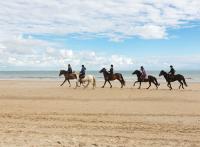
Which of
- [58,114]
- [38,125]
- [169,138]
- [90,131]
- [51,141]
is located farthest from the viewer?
[58,114]

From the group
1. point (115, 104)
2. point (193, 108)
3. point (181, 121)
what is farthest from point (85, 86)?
point (181, 121)

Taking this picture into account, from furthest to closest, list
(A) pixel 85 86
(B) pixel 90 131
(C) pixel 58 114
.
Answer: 1. (A) pixel 85 86
2. (C) pixel 58 114
3. (B) pixel 90 131

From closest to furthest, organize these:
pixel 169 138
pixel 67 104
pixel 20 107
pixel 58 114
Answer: pixel 169 138, pixel 58 114, pixel 20 107, pixel 67 104

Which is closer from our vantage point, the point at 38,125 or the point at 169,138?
the point at 169,138

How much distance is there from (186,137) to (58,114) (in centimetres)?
660

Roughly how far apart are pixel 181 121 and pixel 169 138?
3887mm

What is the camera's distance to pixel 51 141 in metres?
11.1

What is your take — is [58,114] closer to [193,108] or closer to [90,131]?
[90,131]

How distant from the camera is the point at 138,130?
13.2m

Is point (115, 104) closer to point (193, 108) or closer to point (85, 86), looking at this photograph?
point (193, 108)

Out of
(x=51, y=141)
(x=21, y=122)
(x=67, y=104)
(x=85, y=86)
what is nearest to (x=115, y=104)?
(x=67, y=104)

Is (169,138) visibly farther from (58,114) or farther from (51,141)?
(58,114)

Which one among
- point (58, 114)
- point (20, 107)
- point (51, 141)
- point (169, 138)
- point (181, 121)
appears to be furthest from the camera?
point (20, 107)

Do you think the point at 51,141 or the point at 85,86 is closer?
the point at 51,141
